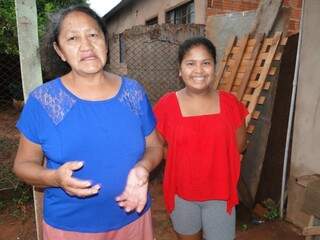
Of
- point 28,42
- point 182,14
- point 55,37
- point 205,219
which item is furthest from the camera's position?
point 182,14

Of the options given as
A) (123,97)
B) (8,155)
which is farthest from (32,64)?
(8,155)

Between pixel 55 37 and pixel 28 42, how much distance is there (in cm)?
48

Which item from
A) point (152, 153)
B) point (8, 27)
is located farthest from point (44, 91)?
point (8, 27)

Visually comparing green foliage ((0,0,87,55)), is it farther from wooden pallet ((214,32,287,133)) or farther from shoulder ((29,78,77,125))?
shoulder ((29,78,77,125))

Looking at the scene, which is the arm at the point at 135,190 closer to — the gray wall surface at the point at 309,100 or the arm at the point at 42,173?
the arm at the point at 42,173

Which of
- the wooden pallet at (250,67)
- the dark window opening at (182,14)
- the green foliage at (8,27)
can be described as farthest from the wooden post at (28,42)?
the dark window opening at (182,14)

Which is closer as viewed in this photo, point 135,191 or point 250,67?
point 135,191

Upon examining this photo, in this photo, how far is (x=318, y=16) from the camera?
3600mm

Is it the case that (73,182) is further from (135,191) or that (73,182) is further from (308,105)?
(308,105)

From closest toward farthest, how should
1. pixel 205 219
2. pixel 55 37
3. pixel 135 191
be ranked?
pixel 135 191, pixel 55 37, pixel 205 219

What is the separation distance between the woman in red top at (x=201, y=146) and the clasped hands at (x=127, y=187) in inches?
31.8

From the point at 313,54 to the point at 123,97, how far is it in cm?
274

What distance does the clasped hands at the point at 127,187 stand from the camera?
1.35 metres

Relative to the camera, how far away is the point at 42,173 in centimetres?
151
